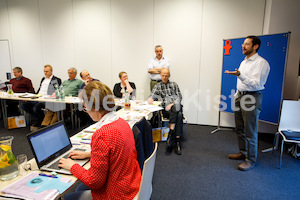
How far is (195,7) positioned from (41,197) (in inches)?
170

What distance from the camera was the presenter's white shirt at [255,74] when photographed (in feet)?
8.27

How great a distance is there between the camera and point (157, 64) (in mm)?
4441

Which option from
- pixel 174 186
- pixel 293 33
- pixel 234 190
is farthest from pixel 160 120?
pixel 293 33

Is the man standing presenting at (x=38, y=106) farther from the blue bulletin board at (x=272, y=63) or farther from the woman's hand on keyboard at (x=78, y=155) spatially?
the blue bulletin board at (x=272, y=63)

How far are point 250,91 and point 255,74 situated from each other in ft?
0.76

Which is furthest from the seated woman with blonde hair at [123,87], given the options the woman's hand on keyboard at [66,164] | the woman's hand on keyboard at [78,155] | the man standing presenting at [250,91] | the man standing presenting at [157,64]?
the woman's hand on keyboard at [66,164]

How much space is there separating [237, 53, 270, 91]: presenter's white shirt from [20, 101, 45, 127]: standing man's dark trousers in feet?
12.9

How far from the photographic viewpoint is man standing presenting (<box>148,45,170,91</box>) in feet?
14.1

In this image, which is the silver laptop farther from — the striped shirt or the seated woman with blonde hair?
the seated woman with blonde hair

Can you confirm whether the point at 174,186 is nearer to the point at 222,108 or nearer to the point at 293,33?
the point at 222,108

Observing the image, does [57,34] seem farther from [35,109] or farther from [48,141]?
[48,141]

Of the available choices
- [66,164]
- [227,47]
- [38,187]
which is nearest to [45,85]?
[66,164]

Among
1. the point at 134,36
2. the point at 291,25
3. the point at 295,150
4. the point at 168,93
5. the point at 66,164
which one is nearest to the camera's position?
the point at 66,164

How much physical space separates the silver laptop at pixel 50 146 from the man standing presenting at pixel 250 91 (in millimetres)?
2072
